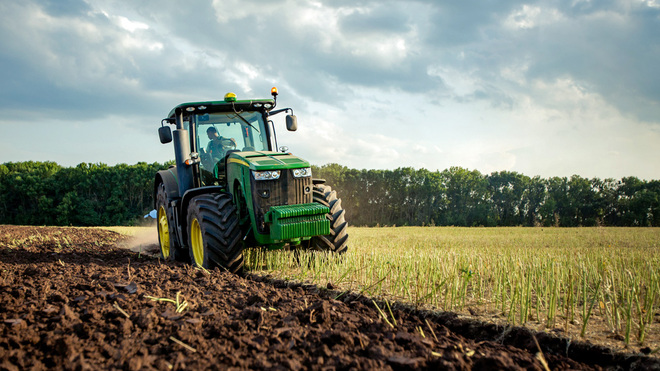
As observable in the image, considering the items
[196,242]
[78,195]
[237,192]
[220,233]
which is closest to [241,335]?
[220,233]

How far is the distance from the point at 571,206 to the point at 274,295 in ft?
139

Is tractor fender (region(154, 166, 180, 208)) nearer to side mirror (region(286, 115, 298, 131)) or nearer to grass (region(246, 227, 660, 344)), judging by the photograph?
grass (region(246, 227, 660, 344))

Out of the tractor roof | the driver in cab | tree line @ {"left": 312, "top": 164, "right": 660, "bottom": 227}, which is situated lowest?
tree line @ {"left": 312, "top": 164, "right": 660, "bottom": 227}

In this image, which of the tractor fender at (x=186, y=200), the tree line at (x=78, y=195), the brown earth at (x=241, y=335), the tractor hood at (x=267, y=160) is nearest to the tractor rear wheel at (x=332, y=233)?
the tractor hood at (x=267, y=160)

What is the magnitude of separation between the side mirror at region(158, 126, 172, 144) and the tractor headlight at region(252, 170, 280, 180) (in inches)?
76.1

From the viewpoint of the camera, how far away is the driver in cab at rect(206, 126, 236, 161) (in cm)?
755

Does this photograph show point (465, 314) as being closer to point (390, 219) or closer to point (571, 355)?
point (571, 355)

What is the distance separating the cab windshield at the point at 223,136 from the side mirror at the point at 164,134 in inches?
16.3

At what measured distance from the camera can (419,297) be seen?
4.69 m

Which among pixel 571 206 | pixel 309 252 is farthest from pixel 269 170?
pixel 571 206

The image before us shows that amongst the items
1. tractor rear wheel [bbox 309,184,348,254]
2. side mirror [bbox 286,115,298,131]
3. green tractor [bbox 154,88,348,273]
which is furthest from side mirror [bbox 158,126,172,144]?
tractor rear wheel [bbox 309,184,348,254]

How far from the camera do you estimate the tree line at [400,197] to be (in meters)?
39.2

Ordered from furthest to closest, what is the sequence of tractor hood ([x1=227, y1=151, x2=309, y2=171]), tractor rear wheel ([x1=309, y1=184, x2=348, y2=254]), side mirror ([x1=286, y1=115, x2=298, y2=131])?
side mirror ([x1=286, y1=115, x2=298, y2=131]) < tractor rear wheel ([x1=309, y1=184, x2=348, y2=254]) < tractor hood ([x1=227, y1=151, x2=309, y2=171])

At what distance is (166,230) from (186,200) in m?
2.08
